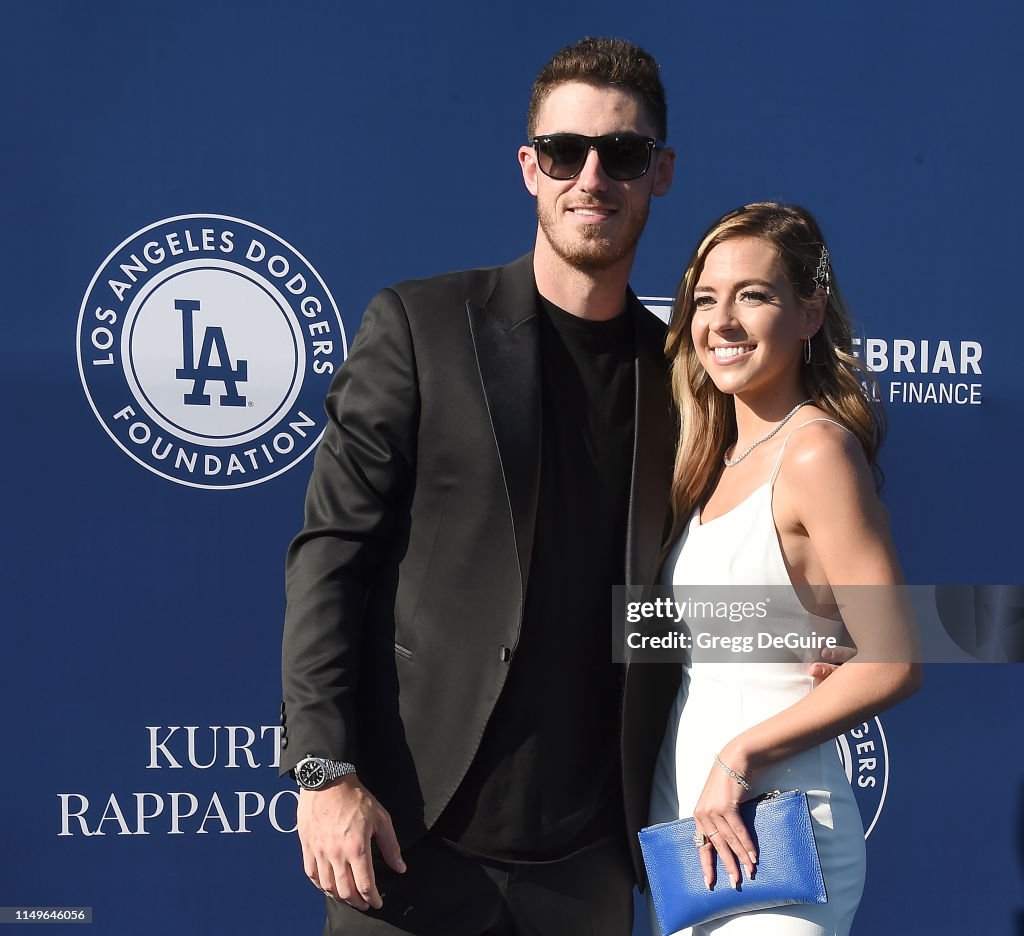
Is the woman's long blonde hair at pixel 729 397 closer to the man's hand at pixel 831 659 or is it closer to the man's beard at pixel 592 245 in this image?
the man's beard at pixel 592 245

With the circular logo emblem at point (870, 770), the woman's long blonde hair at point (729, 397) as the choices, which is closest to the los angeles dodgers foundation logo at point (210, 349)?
the woman's long blonde hair at point (729, 397)

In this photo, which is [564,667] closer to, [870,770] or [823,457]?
[823,457]

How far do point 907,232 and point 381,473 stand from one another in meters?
1.68

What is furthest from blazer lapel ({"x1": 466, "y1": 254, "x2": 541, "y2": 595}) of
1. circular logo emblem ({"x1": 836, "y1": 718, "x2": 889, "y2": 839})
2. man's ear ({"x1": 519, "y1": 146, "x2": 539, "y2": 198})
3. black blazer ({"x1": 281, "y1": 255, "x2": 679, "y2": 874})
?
circular logo emblem ({"x1": 836, "y1": 718, "x2": 889, "y2": 839})

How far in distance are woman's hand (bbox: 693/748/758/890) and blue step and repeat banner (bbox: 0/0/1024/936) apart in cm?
116

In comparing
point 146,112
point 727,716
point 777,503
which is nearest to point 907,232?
point 777,503

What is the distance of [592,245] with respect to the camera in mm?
1663

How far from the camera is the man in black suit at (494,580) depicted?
158cm

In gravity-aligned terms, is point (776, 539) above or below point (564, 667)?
above

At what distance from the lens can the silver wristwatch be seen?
4.88 feet

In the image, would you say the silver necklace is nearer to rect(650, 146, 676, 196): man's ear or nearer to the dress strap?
the dress strap

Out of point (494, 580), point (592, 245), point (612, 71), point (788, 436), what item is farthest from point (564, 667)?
point (612, 71)

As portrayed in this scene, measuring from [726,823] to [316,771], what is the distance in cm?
59

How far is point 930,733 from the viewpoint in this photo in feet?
8.62
